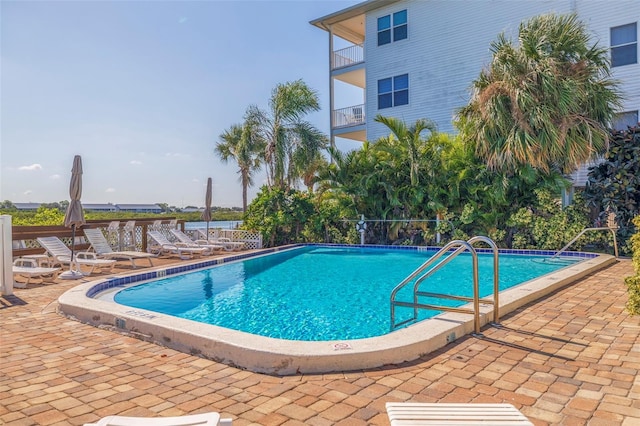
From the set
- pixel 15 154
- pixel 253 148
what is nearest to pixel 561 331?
pixel 253 148

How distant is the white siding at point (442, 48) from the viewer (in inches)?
632

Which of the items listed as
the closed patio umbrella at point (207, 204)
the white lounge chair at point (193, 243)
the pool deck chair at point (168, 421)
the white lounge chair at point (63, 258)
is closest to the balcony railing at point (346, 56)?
the closed patio umbrella at point (207, 204)

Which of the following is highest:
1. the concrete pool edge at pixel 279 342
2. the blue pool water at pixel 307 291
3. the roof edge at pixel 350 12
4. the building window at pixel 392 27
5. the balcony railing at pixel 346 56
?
the roof edge at pixel 350 12

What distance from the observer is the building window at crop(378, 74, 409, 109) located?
1855 centimetres

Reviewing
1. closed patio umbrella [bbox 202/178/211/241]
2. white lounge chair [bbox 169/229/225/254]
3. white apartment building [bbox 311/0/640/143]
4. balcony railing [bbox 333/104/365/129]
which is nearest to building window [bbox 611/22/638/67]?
white apartment building [bbox 311/0/640/143]

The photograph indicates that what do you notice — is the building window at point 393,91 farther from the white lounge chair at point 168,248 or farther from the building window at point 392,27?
the white lounge chair at point 168,248

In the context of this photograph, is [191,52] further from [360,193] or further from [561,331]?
[561,331]

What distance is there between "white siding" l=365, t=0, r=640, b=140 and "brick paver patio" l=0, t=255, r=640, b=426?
13116 mm

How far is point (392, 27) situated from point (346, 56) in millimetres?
2583

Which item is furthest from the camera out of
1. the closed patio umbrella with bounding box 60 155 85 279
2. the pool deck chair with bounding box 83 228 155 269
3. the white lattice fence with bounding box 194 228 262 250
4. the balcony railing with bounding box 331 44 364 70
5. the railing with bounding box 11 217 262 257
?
the balcony railing with bounding box 331 44 364 70

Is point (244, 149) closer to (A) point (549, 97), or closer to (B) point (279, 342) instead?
(A) point (549, 97)

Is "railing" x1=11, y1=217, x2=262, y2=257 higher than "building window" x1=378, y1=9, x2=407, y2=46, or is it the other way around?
"building window" x1=378, y1=9, x2=407, y2=46

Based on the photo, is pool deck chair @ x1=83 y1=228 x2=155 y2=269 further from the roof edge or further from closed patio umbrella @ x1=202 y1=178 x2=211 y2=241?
the roof edge

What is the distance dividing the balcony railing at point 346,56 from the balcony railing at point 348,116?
6.91 feet
